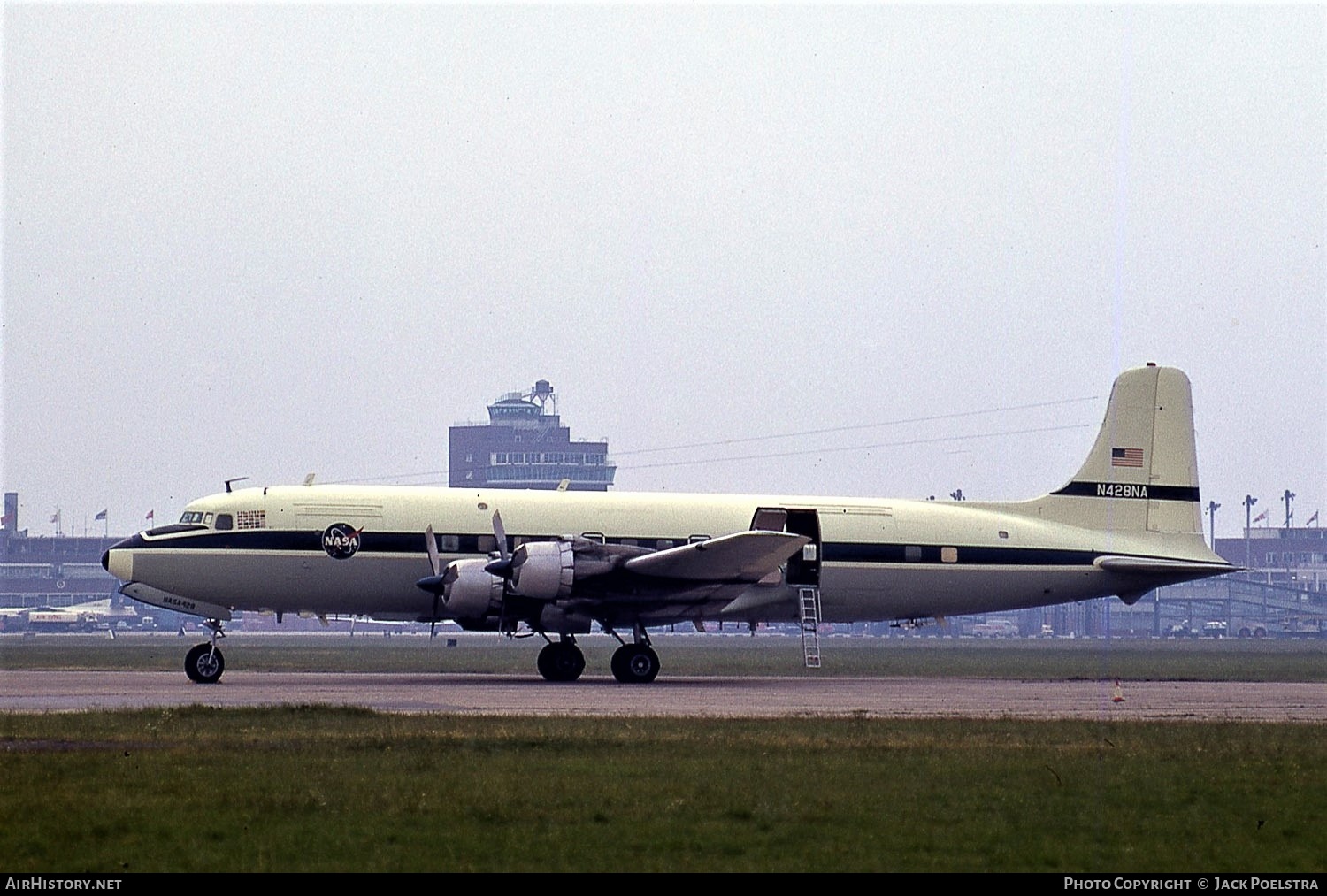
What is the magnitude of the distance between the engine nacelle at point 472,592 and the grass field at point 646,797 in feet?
33.2

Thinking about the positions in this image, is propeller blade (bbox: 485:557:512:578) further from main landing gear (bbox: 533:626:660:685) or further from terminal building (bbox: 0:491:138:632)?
terminal building (bbox: 0:491:138:632)

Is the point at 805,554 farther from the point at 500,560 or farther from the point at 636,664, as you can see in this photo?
the point at 500,560

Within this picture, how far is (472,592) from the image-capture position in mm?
33969

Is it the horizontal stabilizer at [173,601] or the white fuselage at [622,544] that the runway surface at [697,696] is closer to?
the horizontal stabilizer at [173,601]

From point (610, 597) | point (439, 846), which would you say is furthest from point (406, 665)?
point (439, 846)

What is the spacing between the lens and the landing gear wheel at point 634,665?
3547 cm

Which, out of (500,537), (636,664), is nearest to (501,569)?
(500,537)

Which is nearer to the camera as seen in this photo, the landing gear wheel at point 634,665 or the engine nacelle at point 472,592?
the engine nacelle at point 472,592

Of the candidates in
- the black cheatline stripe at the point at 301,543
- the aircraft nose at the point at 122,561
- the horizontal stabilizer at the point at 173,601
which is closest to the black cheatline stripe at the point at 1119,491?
the black cheatline stripe at the point at 301,543

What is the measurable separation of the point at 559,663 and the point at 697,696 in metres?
5.76

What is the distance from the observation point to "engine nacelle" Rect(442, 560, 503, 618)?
34.0 meters

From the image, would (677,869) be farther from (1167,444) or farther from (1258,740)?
(1167,444)

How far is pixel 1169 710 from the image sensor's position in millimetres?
28250

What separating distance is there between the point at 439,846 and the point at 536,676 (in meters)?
25.7
